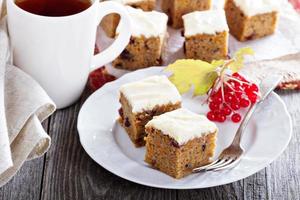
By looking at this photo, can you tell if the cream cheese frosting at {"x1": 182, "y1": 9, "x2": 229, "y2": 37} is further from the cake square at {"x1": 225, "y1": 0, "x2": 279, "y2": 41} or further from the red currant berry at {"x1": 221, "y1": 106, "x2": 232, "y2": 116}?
the red currant berry at {"x1": 221, "y1": 106, "x2": 232, "y2": 116}

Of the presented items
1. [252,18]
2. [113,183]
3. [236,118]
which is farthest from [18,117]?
[252,18]

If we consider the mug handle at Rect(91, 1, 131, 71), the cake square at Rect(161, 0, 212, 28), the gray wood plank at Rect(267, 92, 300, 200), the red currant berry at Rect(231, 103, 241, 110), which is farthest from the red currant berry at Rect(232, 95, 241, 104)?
the cake square at Rect(161, 0, 212, 28)

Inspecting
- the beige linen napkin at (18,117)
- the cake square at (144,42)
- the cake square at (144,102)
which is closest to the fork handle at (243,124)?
the cake square at (144,102)

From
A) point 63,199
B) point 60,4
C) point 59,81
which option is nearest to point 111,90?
point 59,81

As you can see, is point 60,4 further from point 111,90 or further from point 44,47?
point 111,90

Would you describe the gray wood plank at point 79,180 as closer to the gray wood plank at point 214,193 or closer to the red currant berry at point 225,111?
the gray wood plank at point 214,193

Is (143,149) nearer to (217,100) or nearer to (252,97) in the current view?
(217,100)
